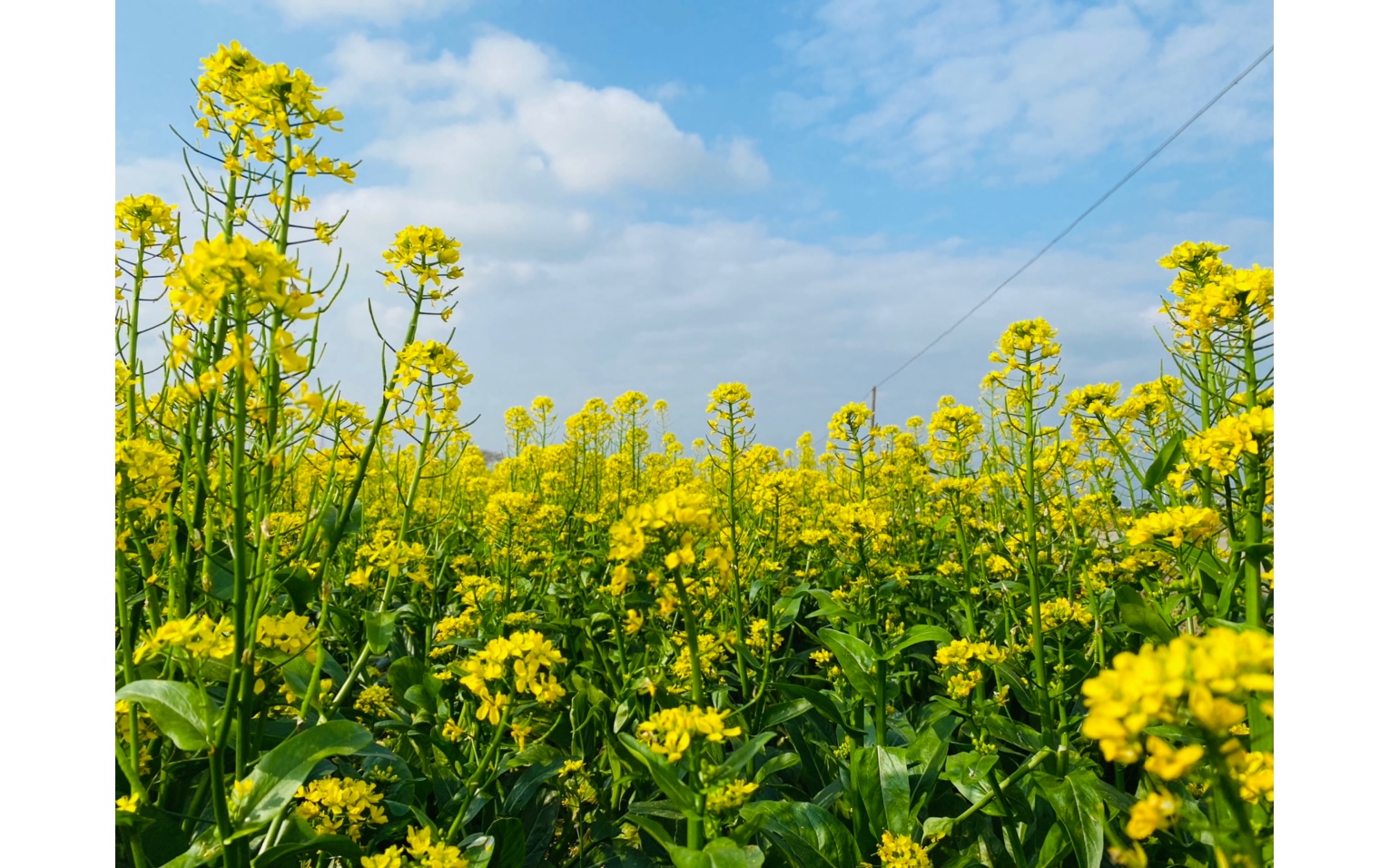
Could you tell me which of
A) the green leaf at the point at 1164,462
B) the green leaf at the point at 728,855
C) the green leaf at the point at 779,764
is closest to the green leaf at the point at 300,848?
the green leaf at the point at 728,855

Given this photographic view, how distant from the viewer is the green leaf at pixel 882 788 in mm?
2357

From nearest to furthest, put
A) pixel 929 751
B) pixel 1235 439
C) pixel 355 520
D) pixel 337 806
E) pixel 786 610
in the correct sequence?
pixel 1235 439 → pixel 337 806 → pixel 929 751 → pixel 355 520 → pixel 786 610

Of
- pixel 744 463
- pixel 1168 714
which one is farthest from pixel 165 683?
pixel 744 463

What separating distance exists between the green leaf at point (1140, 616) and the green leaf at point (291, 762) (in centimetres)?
193

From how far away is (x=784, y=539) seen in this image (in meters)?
4.43

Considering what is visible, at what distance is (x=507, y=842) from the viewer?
7.29 feet

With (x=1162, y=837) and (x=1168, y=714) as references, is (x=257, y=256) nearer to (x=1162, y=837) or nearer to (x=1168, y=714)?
(x=1168, y=714)

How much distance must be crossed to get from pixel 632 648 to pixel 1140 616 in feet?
7.90

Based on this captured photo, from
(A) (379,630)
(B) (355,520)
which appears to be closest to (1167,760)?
(A) (379,630)

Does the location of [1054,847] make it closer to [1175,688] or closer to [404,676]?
[1175,688]

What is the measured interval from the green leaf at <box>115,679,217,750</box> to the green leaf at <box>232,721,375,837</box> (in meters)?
0.13

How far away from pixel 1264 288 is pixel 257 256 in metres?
2.16

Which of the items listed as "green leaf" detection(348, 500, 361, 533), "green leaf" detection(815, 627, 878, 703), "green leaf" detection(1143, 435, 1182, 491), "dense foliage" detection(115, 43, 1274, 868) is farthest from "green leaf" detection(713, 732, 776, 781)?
"green leaf" detection(348, 500, 361, 533)

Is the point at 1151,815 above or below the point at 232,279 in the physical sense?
below
